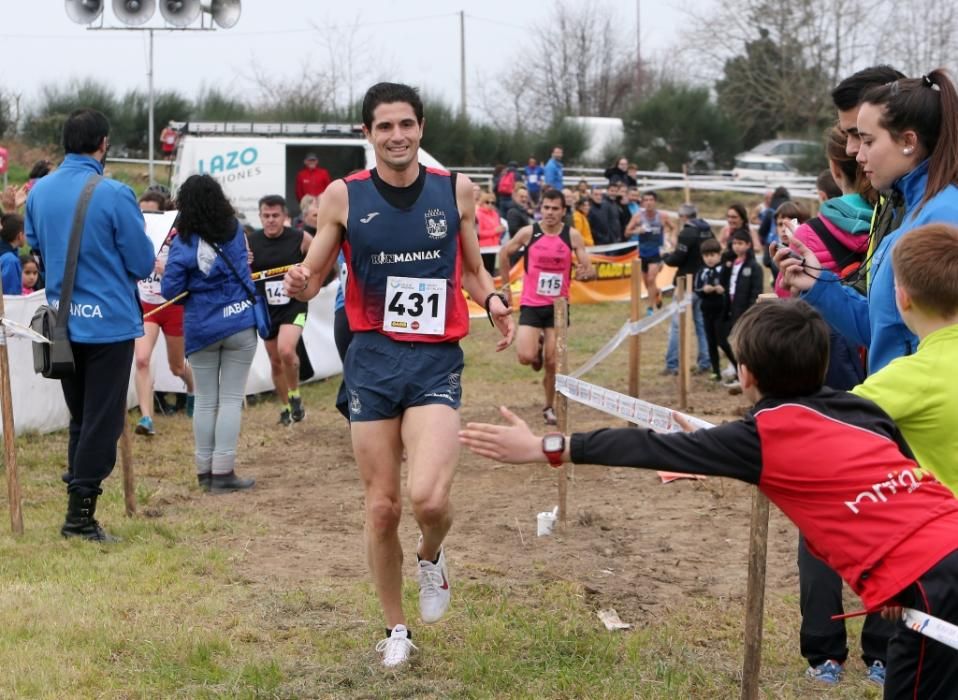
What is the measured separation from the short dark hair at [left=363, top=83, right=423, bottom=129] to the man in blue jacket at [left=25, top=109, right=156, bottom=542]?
225 centimetres

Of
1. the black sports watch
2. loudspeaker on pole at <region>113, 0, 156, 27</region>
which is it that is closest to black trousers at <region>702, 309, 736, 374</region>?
the black sports watch

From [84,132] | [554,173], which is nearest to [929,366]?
[84,132]

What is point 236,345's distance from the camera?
8.68 metres

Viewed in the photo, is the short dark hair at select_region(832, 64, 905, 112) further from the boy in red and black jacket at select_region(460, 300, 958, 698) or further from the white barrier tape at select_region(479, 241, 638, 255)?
the white barrier tape at select_region(479, 241, 638, 255)

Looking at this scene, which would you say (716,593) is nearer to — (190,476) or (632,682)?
(632,682)

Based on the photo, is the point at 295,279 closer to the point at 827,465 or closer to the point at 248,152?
the point at 827,465

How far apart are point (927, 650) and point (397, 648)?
8.06 ft

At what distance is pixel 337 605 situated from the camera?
593 centimetres

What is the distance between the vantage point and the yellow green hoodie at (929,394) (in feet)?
11.0

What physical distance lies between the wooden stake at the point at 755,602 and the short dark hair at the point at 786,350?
92cm

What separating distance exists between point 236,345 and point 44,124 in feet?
93.2

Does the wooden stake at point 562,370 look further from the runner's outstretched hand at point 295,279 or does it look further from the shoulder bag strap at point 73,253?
the shoulder bag strap at point 73,253

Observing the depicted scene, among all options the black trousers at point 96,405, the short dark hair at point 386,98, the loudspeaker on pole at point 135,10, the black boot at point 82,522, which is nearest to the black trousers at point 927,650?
the short dark hair at point 386,98

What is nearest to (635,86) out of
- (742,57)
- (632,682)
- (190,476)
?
(742,57)
